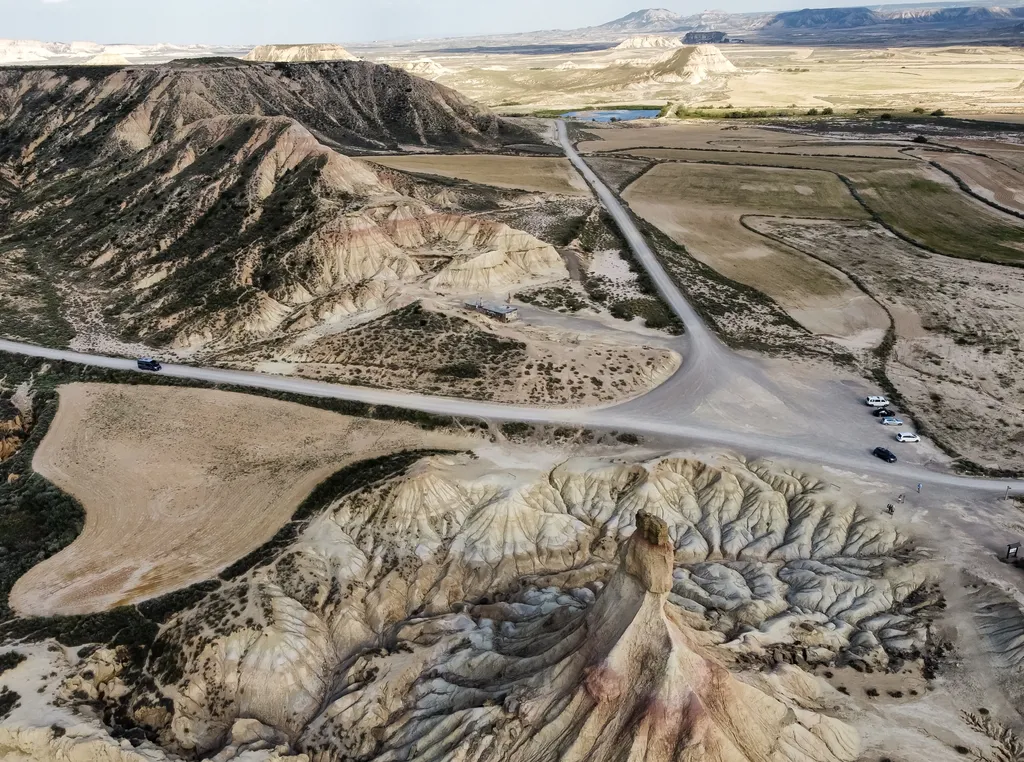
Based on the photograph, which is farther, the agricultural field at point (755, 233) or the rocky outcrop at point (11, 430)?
the agricultural field at point (755, 233)

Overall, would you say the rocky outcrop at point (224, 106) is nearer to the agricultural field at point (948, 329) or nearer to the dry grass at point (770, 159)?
the dry grass at point (770, 159)

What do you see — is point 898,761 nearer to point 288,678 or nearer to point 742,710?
point 742,710

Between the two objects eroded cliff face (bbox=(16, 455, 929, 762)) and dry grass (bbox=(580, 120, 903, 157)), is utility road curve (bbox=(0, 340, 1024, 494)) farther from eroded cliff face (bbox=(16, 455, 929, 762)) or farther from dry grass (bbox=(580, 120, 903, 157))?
dry grass (bbox=(580, 120, 903, 157))

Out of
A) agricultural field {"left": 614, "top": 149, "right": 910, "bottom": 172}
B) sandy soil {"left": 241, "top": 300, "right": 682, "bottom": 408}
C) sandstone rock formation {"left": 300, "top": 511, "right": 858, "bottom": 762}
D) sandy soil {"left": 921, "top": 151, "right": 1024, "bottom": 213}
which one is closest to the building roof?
sandy soil {"left": 241, "top": 300, "right": 682, "bottom": 408}

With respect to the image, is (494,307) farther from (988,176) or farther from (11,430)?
(988,176)

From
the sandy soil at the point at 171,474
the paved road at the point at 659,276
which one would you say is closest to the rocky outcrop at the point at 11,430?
the sandy soil at the point at 171,474

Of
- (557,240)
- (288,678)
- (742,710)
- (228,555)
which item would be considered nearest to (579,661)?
(742,710)

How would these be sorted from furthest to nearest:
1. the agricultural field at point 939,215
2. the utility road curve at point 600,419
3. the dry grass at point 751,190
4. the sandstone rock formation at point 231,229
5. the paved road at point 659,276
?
the dry grass at point 751,190 → the agricultural field at point 939,215 → the sandstone rock formation at point 231,229 → the paved road at point 659,276 → the utility road curve at point 600,419
